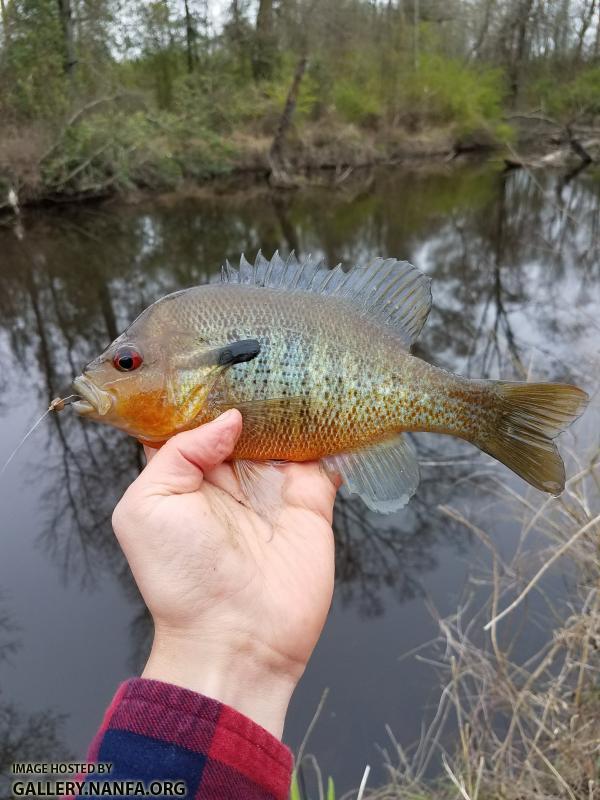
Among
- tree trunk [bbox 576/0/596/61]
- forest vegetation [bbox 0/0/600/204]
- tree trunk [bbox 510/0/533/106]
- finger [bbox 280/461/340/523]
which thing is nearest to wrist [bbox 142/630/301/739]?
finger [bbox 280/461/340/523]

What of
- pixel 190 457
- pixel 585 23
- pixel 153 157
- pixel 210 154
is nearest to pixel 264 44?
pixel 210 154

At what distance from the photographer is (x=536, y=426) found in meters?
2.28

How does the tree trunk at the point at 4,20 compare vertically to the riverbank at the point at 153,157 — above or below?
above

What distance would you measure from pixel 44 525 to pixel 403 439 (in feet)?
17.4

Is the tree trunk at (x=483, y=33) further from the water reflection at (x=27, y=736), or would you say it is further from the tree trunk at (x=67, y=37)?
the water reflection at (x=27, y=736)

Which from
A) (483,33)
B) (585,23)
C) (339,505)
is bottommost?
(339,505)

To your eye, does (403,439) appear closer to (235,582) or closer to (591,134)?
(235,582)

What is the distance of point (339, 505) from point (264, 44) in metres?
31.1

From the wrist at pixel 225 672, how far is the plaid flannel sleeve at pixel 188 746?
0.09m

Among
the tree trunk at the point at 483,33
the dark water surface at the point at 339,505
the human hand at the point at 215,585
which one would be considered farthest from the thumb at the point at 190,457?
the tree trunk at the point at 483,33

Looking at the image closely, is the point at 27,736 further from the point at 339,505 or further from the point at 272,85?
the point at 272,85

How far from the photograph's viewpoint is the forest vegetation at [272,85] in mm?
20594

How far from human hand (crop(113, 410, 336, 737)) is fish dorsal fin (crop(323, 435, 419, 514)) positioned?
1.24 feet

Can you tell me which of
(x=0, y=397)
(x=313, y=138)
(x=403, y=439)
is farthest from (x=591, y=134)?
(x=403, y=439)
